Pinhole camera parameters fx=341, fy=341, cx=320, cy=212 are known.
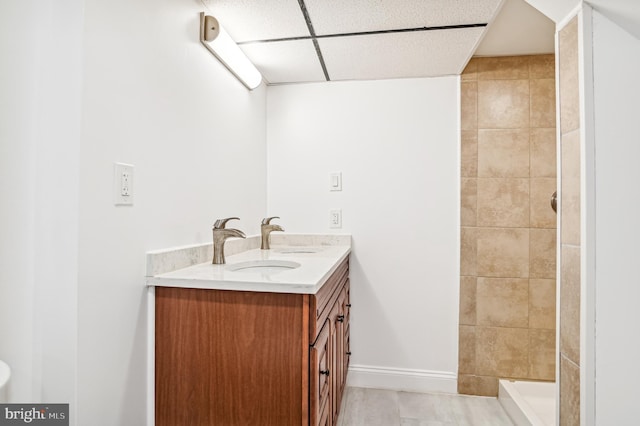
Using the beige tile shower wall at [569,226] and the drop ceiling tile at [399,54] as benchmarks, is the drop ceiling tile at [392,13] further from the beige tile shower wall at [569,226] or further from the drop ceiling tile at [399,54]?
the beige tile shower wall at [569,226]

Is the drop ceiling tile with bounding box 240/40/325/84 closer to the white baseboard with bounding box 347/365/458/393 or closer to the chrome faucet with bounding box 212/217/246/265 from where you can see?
the chrome faucet with bounding box 212/217/246/265

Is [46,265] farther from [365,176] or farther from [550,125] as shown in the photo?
[550,125]

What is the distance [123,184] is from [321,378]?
0.94 m

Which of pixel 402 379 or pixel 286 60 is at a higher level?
pixel 286 60

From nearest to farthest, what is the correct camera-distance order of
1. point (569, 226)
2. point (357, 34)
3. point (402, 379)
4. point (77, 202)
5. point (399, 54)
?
point (77, 202) → point (569, 226) → point (357, 34) → point (399, 54) → point (402, 379)

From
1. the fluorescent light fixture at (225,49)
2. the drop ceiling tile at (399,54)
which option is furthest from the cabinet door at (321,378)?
the drop ceiling tile at (399,54)

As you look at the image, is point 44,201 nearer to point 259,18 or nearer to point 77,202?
point 77,202

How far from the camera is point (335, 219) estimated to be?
234 cm

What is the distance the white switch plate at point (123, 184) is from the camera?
3.40 feet

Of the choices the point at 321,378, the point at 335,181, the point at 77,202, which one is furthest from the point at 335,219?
the point at 77,202

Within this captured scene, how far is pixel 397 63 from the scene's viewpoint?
208 centimetres

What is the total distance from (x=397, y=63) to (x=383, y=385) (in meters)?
2.07

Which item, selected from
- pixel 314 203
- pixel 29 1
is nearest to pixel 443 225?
pixel 314 203

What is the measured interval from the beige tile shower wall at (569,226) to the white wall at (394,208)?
102 cm
